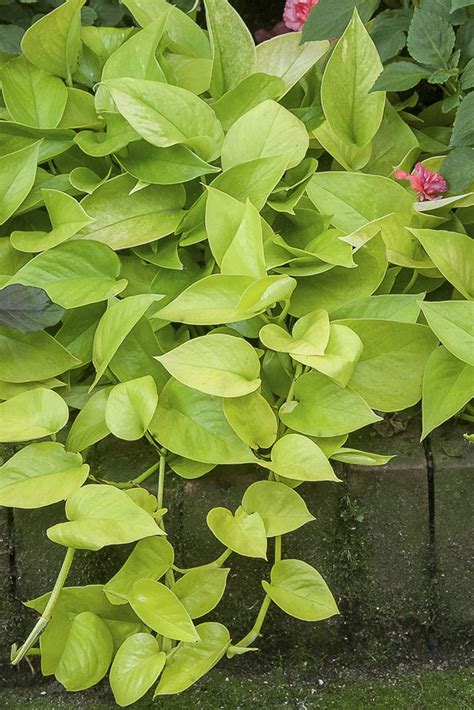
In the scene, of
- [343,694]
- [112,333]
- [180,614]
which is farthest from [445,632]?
[112,333]

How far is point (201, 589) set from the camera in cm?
107

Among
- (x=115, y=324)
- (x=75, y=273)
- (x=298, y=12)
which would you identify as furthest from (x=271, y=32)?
(x=115, y=324)

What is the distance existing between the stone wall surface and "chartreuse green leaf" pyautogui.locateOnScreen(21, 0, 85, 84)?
24.2 inches

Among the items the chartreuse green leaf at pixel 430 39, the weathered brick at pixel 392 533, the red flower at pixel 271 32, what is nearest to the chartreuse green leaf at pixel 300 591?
the weathered brick at pixel 392 533

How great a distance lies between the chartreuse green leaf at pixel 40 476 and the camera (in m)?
1.03

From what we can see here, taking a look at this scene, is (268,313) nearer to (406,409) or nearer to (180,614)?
(406,409)

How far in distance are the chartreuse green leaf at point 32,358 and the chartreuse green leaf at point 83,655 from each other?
0.31m

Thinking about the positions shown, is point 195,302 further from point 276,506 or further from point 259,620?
point 259,620

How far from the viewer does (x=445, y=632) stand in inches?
46.9

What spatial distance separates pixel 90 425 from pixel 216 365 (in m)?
0.19

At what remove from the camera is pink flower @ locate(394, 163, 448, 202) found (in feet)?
4.05

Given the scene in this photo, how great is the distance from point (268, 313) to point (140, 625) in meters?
0.42

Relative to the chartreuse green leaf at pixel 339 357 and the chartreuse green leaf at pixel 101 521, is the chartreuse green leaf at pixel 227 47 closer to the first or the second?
the chartreuse green leaf at pixel 339 357

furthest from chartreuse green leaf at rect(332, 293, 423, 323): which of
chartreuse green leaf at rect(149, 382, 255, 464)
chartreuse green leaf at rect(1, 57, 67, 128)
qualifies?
chartreuse green leaf at rect(1, 57, 67, 128)
